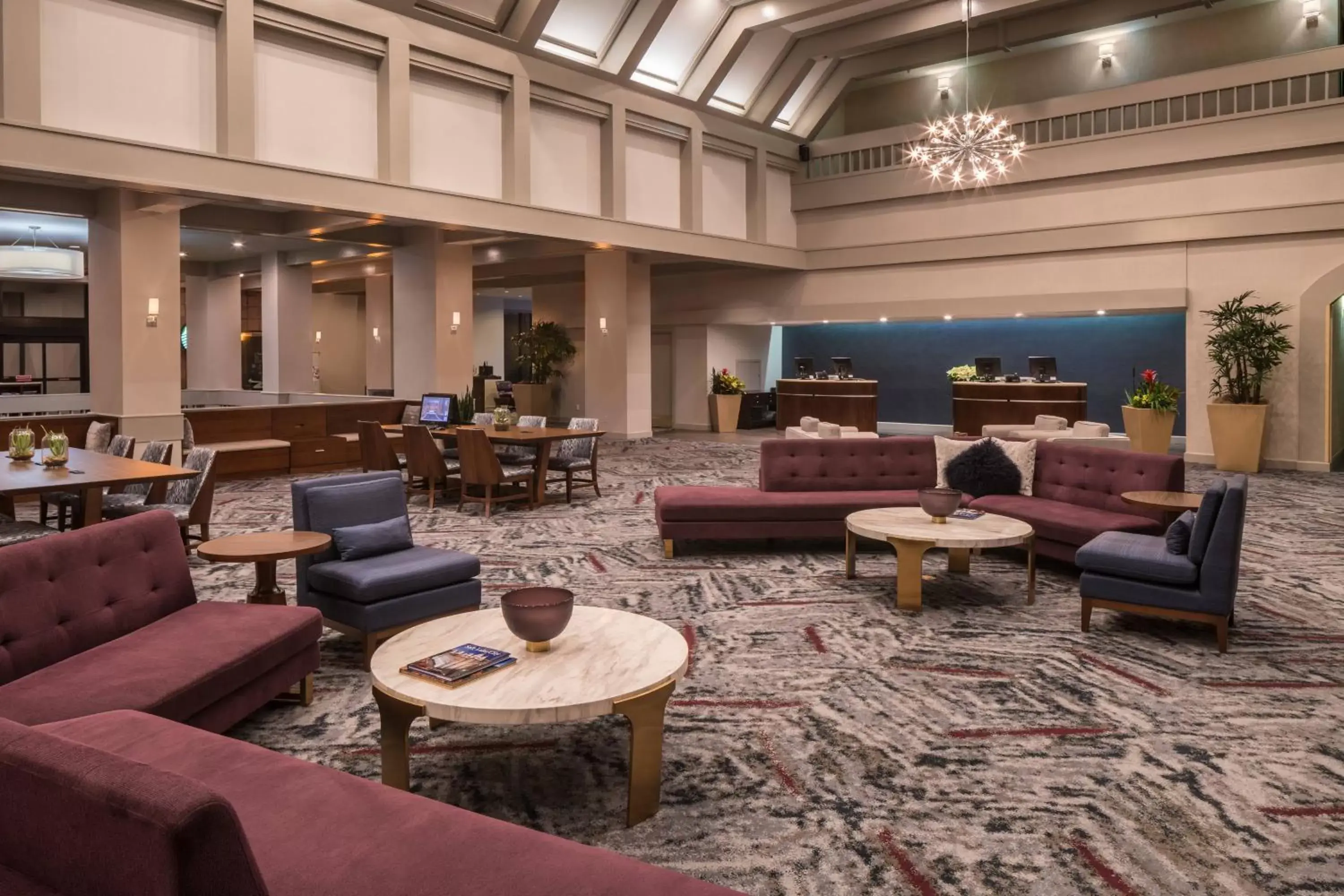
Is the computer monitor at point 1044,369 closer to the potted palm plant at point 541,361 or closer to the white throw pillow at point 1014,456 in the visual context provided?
the white throw pillow at point 1014,456

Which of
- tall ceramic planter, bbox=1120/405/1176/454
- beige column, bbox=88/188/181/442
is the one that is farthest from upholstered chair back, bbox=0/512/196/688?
tall ceramic planter, bbox=1120/405/1176/454

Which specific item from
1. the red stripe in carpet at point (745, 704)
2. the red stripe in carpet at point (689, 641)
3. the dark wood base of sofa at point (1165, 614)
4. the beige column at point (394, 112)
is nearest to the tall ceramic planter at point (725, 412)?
the beige column at point (394, 112)

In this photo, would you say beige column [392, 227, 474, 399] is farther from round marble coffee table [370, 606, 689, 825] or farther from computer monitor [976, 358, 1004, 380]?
round marble coffee table [370, 606, 689, 825]

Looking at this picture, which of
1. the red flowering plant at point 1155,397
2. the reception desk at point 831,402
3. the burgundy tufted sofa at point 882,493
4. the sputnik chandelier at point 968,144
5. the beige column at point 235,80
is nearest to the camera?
the burgundy tufted sofa at point 882,493

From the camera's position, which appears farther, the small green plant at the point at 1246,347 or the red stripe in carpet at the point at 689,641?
the small green plant at the point at 1246,347

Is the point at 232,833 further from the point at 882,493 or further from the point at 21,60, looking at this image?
the point at 21,60

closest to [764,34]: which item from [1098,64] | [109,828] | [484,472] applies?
[1098,64]

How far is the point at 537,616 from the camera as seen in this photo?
10.1 feet

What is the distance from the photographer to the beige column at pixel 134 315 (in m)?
9.81

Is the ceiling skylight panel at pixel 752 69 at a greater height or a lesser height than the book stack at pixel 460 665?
greater

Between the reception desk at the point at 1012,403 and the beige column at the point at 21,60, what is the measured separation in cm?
1211

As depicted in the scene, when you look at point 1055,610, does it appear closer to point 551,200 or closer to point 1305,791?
point 1305,791

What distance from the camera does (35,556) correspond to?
324 cm

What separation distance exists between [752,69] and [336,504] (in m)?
12.9
